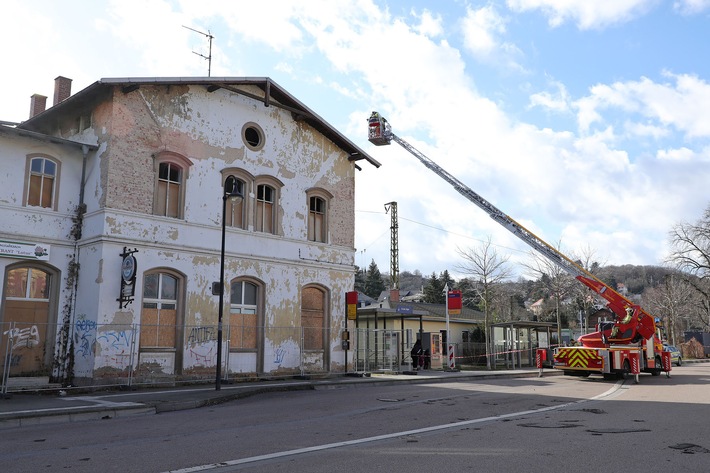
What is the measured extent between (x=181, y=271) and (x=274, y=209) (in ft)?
15.4

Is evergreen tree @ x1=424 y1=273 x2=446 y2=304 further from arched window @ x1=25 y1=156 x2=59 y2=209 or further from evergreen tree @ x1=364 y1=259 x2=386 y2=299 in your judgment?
arched window @ x1=25 y1=156 x2=59 y2=209

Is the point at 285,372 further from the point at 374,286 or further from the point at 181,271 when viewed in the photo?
the point at 374,286

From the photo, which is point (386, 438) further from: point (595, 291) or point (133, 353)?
point (595, 291)

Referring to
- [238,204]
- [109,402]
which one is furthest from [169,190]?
[109,402]

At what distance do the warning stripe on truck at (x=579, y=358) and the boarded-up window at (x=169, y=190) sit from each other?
1573 centimetres

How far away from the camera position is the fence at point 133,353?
17.1 meters

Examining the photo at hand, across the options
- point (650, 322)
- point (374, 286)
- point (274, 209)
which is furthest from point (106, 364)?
point (374, 286)

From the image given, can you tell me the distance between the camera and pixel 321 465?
704cm

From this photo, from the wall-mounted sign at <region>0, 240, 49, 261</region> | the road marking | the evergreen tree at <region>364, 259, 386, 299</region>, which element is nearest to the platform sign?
the road marking

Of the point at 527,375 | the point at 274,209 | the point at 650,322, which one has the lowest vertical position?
the point at 527,375

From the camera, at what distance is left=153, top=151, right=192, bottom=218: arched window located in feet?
63.9

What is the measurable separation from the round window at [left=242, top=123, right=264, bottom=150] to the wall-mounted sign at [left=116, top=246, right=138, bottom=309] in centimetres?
647

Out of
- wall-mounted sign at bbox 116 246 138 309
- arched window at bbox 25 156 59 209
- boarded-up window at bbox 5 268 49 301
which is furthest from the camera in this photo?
arched window at bbox 25 156 59 209

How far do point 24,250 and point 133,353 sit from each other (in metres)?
4.28
